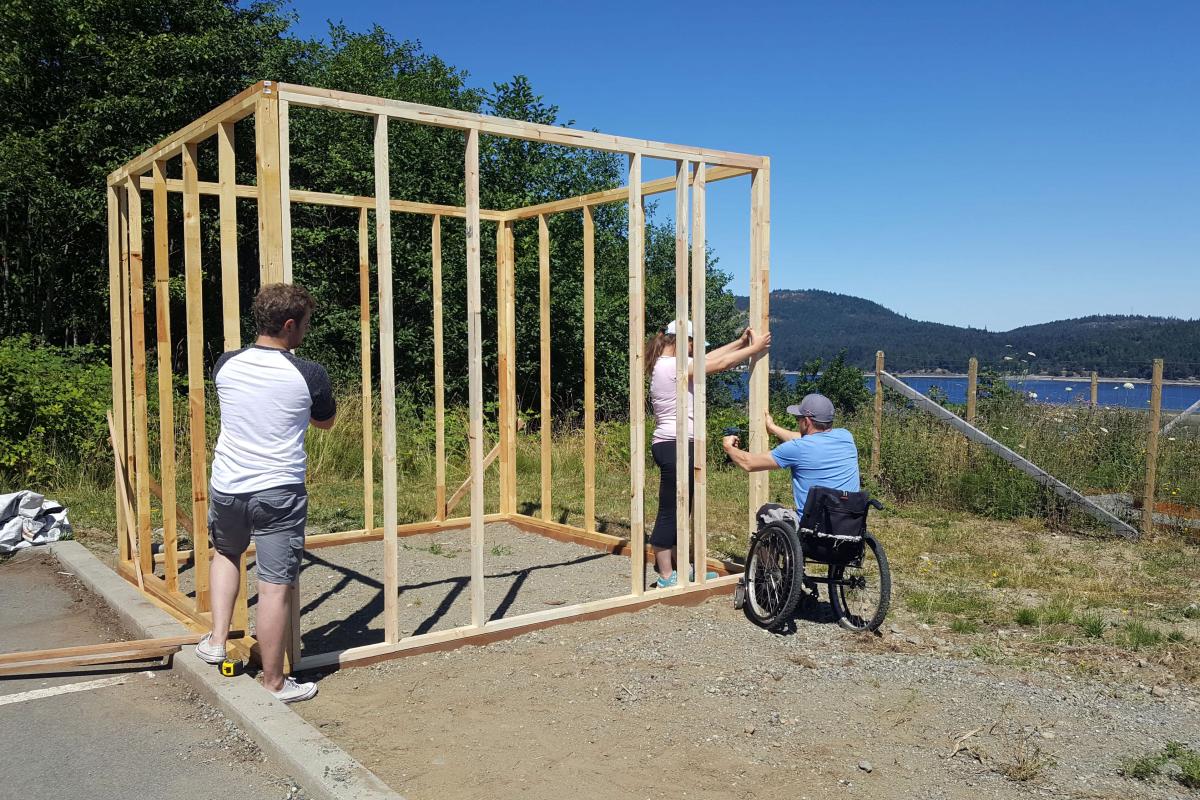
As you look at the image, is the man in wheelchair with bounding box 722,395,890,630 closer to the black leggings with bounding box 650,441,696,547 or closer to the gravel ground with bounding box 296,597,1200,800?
the gravel ground with bounding box 296,597,1200,800

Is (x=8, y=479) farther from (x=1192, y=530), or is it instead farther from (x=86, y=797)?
(x=1192, y=530)

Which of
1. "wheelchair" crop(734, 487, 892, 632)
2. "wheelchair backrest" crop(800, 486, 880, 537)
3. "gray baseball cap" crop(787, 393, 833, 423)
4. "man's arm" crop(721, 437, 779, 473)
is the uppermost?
"gray baseball cap" crop(787, 393, 833, 423)

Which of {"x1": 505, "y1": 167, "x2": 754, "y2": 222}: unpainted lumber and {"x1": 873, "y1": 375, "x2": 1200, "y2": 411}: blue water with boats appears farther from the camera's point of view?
{"x1": 873, "y1": 375, "x2": 1200, "y2": 411}: blue water with boats

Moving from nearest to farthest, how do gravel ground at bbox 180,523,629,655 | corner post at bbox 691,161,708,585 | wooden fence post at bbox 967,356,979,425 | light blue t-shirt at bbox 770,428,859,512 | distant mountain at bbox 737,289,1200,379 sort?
light blue t-shirt at bbox 770,428,859,512 → gravel ground at bbox 180,523,629,655 → corner post at bbox 691,161,708,585 → wooden fence post at bbox 967,356,979,425 → distant mountain at bbox 737,289,1200,379

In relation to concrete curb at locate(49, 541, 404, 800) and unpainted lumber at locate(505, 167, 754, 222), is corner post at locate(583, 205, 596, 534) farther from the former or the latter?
concrete curb at locate(49, 541, 404, 800)

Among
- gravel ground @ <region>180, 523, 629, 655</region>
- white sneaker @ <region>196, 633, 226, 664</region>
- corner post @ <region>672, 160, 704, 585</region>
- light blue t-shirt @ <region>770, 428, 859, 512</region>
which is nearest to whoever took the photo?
white sneaker @ <region>196, 633, 226, 664</region>

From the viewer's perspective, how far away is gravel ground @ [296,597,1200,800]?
3.37 meters

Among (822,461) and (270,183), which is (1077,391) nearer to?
(822,461)

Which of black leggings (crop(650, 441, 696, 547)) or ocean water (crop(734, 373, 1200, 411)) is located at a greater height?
ocean water (crop(734, 373, 1200, 411))

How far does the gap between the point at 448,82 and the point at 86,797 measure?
83.8ft

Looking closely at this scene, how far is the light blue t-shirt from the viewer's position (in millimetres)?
5199

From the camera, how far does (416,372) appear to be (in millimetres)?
18016

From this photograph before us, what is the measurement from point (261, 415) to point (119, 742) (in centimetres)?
148

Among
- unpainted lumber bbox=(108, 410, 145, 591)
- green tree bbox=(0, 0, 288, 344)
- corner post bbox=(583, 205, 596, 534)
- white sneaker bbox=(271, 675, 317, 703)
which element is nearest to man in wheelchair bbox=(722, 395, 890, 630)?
corner post bbox=(583, 205, 596, 534)
